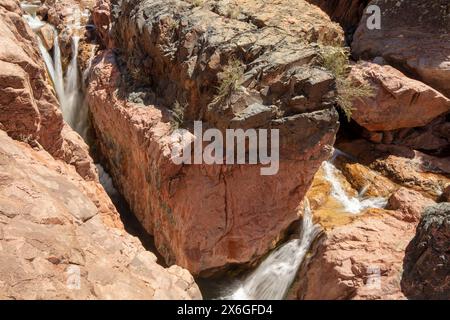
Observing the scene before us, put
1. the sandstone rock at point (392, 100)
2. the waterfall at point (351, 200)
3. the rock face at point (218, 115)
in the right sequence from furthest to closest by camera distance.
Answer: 1. the sandstone rock at point (392, 100)
2. the waterfall at point (351, 200)
3. the rock face at point (218, 115)

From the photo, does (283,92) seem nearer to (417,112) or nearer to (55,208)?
(55,208)

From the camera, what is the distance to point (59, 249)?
2.91 metres

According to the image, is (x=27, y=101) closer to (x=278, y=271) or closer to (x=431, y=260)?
(x=278, y=271)

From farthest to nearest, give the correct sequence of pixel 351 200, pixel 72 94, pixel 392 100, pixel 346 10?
pixel 346 10 < pixel 72 94 < pixel 392 100 < pixel 351 200

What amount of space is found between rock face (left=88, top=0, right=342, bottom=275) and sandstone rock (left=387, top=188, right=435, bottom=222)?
7.12 feet

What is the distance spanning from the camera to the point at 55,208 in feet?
10.5

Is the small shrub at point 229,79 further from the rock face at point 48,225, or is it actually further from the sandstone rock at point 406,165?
the sandstone rock at point 406,165

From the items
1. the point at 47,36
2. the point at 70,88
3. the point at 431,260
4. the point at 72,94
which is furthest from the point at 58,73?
the point at 431,260

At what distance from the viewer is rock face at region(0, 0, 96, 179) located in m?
4.01

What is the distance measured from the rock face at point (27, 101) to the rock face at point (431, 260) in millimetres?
5128

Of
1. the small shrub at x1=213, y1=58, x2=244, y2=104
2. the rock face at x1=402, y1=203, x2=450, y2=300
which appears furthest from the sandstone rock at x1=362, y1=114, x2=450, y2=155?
the small shrub at x1=213, y1=58, x2=244, y2=104

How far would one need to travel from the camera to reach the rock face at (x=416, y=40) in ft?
30.9

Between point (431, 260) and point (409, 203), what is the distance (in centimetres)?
195

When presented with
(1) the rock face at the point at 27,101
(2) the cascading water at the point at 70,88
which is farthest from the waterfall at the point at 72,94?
(1) the rock face at the point at 27,101
